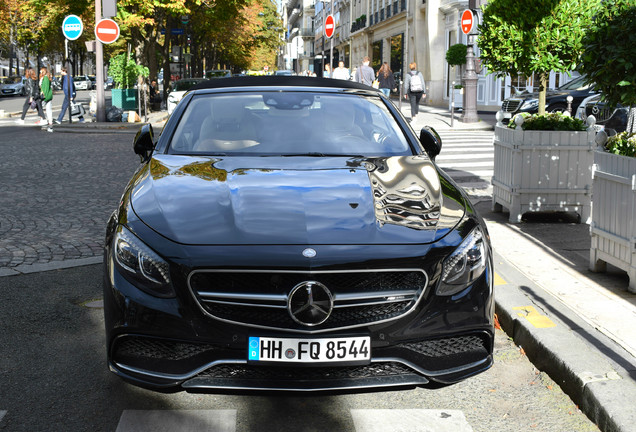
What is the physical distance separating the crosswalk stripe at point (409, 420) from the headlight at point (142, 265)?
1.01 metres

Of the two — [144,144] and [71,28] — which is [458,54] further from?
[144,144]

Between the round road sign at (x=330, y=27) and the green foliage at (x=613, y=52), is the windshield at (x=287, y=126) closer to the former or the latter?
the green foliage at (x=613, y=52)

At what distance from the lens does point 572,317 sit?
4.46 meters

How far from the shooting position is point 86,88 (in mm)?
76125

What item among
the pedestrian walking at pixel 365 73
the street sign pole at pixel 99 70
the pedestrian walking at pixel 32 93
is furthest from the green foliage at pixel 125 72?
the pedestrian walking at pixel 365 73

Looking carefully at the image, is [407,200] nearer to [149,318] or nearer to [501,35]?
[149,318]

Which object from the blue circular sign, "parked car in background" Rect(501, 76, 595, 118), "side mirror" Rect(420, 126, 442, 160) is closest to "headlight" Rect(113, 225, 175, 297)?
"side mirror" Rect(420, 126, 442, 160)

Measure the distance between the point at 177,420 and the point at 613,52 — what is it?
Answer: 3.75 meters

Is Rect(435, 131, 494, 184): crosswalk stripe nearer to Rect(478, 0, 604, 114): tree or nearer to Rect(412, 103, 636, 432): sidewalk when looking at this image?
Rect(478, 0, 604, 114): tree

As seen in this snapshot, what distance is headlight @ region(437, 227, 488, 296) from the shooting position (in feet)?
10.6

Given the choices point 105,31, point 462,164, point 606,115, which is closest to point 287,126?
point 462,164

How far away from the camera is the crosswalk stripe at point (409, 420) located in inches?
132

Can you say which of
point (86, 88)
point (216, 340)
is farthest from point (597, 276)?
point (86, 88)

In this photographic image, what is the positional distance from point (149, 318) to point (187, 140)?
1737mm
